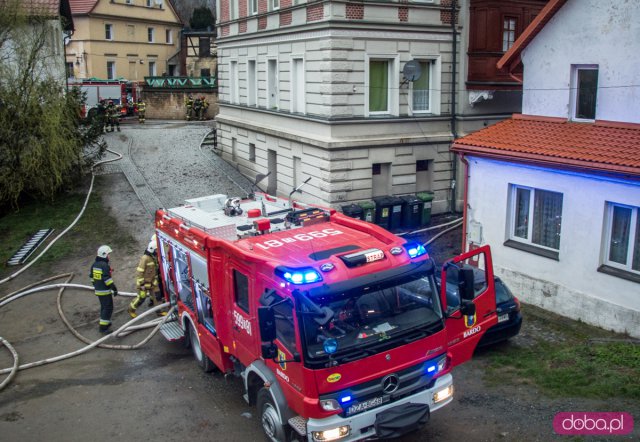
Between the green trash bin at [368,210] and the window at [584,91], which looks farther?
the green trash bin at [368,210]

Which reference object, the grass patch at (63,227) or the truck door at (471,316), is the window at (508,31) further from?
the grass patch at (63,227)

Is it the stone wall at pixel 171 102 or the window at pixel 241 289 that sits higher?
the stone wall at pixel 171 102

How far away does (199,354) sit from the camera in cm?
1055

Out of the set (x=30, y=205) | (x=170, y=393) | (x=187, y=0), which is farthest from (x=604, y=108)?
(x=187, y=0)

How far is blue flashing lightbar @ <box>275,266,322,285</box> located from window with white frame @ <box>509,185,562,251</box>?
753 centimetres

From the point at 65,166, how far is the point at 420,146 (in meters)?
11.3

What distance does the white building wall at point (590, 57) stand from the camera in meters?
12.1

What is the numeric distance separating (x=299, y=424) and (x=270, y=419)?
0.70m

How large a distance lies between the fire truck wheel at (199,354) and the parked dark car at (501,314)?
400 cm

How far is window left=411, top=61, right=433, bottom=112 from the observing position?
66.7ft

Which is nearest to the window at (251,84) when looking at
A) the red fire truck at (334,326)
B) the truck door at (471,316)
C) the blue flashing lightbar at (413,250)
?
the truck door at (471,316)

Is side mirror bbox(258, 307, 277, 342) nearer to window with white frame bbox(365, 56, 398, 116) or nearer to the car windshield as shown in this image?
the car windshield

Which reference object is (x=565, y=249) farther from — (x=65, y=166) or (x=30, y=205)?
(x=30, y=205)

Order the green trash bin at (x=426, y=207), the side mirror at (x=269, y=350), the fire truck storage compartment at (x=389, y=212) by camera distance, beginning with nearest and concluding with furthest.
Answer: the side mirror at (x=269, y=350) < the fire truck storage compartment at (x=389, y=212) < the green trash bin at (x=426, y=207)
